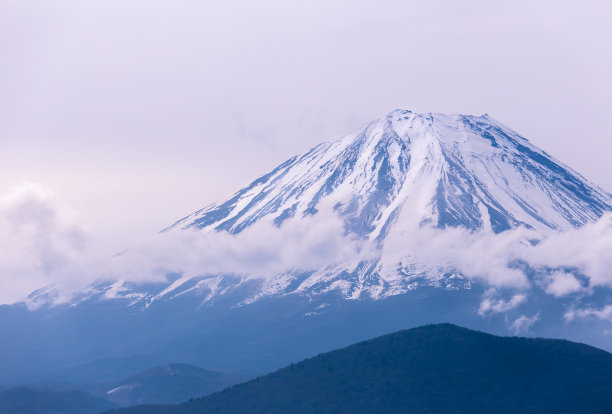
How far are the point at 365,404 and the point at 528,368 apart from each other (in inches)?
587

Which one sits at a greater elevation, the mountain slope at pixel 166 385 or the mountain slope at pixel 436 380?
the mountain slope at pixel 166 385

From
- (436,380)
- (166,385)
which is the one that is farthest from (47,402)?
(436,380)

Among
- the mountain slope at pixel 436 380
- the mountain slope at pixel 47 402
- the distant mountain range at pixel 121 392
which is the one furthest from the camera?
the distant mountain range at pixel 121 392

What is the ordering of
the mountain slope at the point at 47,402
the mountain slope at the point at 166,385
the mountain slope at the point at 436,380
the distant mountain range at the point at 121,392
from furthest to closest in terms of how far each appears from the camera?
the mountain slope at the point at 166,385
the distant mountain range at the point at 121,392
the mountain slope at the point at 47,402
the mountain slope at the point at 436,380

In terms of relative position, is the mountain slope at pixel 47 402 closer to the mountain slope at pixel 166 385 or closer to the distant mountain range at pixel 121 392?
the distant mountain range at pixel 121 392

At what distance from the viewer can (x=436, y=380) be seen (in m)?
110

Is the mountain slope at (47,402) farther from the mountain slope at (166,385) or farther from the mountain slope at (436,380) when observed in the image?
the mountain slope at (436,380)

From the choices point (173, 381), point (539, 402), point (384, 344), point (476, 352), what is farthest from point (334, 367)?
point (173, 381)

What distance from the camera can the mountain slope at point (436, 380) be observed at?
106 m

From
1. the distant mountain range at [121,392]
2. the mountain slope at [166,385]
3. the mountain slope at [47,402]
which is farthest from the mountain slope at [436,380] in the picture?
the mountain slope at [166,385]

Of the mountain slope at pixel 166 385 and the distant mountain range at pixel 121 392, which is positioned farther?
the mountain slope at pixel 166 385

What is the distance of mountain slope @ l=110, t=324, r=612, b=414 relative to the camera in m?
106

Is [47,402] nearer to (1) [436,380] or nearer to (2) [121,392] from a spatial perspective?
(2) [121,392]

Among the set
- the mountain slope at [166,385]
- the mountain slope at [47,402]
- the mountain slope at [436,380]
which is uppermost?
the mountain slope at [166,385]
